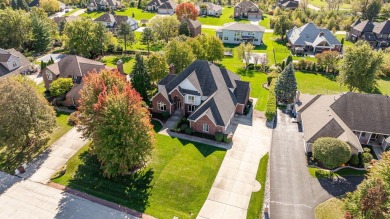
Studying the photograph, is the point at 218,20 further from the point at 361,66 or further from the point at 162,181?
the point at 162,181

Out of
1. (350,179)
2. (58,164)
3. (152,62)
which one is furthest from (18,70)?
(350,179)

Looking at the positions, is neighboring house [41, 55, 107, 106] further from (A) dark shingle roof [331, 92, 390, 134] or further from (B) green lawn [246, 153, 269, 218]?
(A) dark shingle roof [331, 92, 390, 134]

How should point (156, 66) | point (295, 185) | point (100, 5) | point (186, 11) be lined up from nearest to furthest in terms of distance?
point (295, 185) < point (156, 66) < point (186, 11) < point (100, 5)

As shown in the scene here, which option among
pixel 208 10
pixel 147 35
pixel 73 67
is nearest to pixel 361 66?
pixel 73 67

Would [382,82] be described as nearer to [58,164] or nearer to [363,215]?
[363,215]

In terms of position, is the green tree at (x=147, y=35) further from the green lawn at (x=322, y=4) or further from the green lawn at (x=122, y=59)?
the green lawn at (x=322, y=4)
